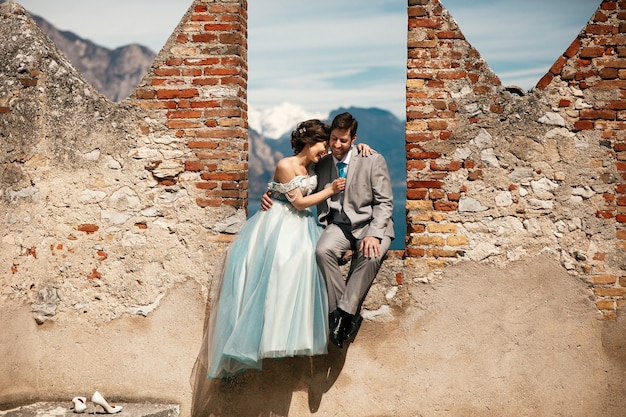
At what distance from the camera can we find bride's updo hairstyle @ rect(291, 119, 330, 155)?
4359mm

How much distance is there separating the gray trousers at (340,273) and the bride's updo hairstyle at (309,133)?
2.05 ft

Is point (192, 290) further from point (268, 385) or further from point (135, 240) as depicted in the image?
point (268, 385)

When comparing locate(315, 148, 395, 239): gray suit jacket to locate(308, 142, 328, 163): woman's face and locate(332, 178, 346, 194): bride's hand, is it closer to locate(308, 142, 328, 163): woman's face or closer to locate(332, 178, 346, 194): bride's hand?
locate(332, 178, 346, 194): bride's hand

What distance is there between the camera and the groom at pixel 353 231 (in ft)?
14.0

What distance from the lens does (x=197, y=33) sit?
4641 mm

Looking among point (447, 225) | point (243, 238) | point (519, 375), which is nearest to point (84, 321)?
point (243, 238)

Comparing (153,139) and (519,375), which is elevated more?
(153,139)

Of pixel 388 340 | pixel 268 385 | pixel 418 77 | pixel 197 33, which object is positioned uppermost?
pixel 197 33

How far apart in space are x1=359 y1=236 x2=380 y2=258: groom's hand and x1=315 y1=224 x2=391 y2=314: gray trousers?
0.13 ft

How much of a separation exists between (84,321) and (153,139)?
4.58 feet

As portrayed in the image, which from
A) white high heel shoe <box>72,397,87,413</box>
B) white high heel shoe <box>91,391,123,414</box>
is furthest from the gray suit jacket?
white high heel shoe <box>72,397,87,413</box>

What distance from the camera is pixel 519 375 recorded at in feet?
14.6

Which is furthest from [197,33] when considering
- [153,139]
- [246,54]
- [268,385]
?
[268,385]

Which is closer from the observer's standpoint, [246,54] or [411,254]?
[411,254]
